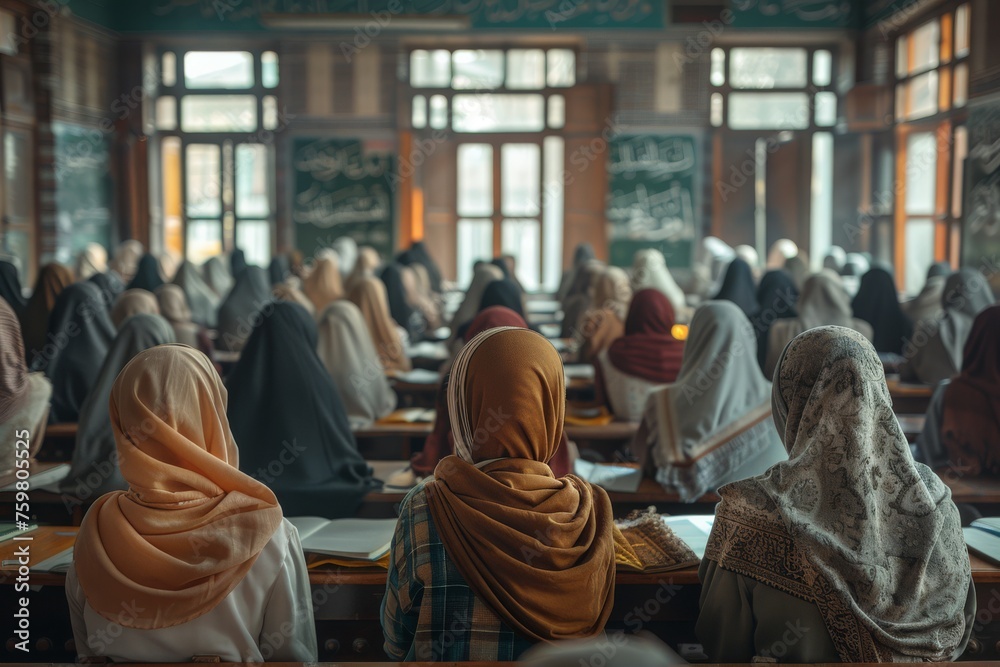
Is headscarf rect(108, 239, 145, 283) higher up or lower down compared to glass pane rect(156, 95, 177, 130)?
lower down

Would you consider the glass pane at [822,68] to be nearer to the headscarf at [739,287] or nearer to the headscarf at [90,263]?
the headscarf at [739,287]

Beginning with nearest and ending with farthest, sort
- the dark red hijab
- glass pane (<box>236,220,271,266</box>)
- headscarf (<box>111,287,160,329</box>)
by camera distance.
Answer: the dark red hijab, headscarf (<box>111,287,160,329</box>), glass pane (<box>236,220,271,266</box>)

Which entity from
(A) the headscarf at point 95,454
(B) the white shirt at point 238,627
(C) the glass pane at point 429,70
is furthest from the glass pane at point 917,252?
(B) the white shirt at point 238,627

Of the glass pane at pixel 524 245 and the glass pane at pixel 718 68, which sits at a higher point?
the glass pane at pixel 718 68

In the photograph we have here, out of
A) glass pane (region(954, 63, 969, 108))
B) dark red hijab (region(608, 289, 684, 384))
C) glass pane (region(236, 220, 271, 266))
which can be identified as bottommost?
dark red hijab (region(608, 289, 684, 384))

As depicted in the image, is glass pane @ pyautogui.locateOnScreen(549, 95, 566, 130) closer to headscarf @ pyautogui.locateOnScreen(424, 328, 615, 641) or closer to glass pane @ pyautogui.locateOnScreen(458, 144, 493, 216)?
glass pane @ pyautogui.locateOnScreen(458, 144, 493, 216)

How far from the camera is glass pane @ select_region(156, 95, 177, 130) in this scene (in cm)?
1224

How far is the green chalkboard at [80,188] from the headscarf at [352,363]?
7225 mm

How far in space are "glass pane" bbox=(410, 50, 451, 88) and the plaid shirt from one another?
10929 millimetres

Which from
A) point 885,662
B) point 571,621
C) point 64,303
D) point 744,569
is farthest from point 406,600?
point 64,303

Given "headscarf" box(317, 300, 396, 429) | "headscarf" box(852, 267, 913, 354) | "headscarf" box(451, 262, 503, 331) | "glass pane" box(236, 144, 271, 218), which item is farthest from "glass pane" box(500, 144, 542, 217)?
"headscarf" box(317, 300, 396, 429)

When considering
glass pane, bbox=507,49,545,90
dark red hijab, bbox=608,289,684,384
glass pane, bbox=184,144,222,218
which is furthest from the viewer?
glass pane, bbox=184,144,222,218

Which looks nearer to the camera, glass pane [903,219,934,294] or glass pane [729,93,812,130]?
glass pane [903,219,934,294]

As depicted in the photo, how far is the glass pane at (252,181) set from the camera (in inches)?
483
